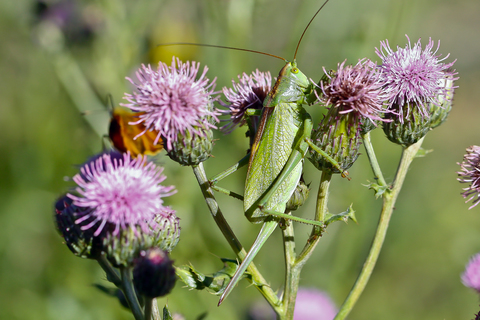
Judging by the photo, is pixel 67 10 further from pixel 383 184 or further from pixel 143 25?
pixel 383 184

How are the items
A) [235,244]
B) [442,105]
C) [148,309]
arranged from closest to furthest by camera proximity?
1. [148,309]
2. [235,244]
3. [442,105]

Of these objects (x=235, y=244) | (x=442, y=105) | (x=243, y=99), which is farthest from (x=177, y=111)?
(x=442, y=105)

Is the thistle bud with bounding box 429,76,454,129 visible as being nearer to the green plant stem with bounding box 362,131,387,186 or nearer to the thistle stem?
the green plant stem with bounding box 362,131,387,186

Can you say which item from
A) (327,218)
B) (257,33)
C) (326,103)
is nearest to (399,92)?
(326,103)

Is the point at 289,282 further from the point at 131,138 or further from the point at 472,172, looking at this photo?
the point at 131,138

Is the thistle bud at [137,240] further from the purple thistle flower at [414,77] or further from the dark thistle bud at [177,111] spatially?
the purple thistle flower at [414,77]

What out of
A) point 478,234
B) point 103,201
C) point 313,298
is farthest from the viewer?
point 478,234
